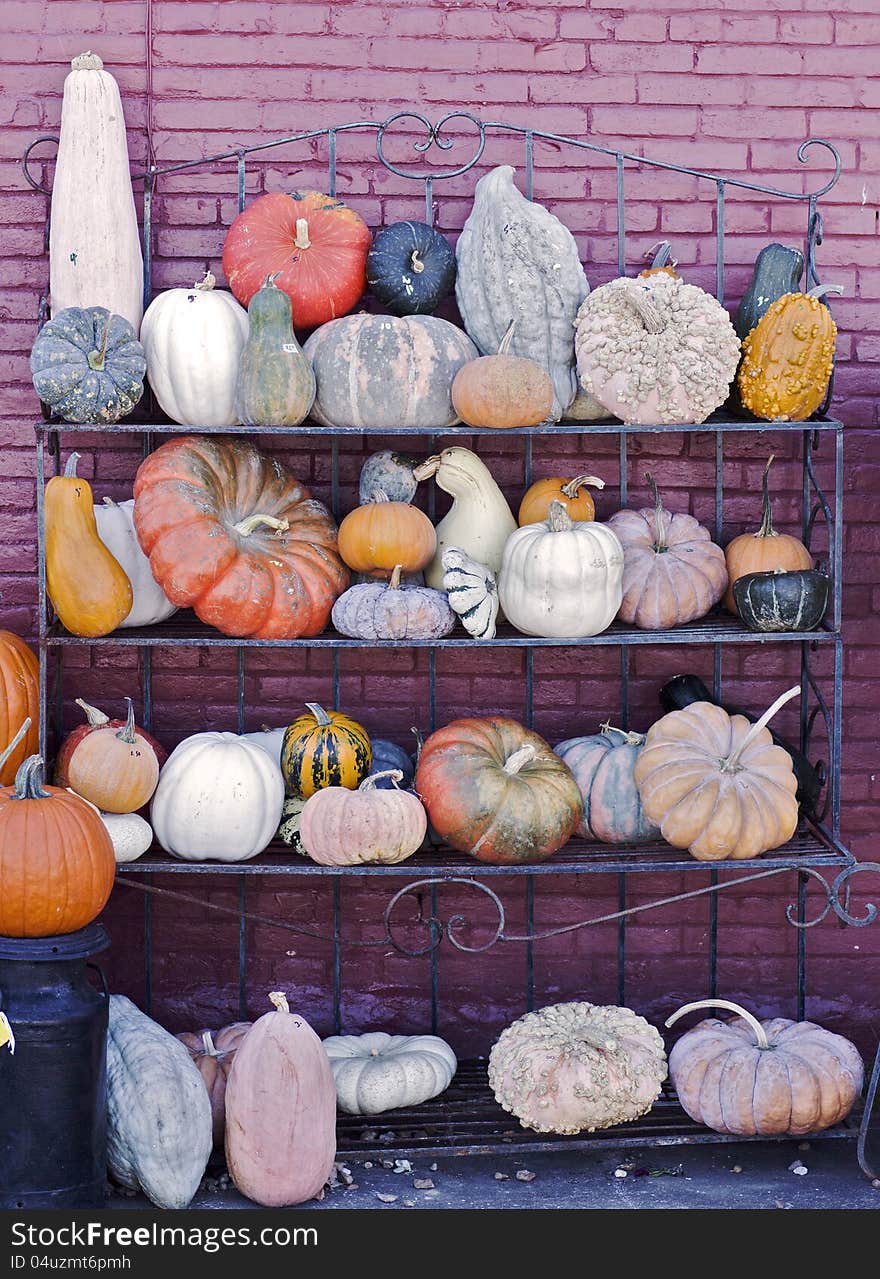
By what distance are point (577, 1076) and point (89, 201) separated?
2.56 meters

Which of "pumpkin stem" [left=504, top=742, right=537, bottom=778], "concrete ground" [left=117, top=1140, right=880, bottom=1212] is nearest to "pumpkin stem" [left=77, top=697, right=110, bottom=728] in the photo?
"pumpkin stem" [left=504, top=742, right=537, bottom=778]

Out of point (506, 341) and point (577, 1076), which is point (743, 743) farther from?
point (506, 341)

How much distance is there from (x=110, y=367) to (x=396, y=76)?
1.16 meters

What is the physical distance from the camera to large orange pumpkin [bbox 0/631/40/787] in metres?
3.81

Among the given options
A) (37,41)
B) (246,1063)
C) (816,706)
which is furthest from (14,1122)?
(37,41)

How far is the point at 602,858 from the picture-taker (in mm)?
3867

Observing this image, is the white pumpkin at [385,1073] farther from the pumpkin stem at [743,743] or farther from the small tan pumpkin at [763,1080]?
the pumpkin stem at [743,743]

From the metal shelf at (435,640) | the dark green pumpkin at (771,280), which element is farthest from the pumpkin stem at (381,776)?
the dark green pumpkin at (771,280)

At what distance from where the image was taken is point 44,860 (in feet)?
11.0

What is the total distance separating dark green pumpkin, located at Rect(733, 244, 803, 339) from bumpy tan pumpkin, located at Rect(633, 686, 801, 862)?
1.01 meters

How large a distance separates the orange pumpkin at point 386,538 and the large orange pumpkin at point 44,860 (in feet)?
3.08

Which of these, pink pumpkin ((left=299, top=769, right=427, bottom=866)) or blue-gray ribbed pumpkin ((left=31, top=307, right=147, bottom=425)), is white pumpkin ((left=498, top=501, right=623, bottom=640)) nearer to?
pink pumpkin ((left=299, top=769, right=427, bottom=866))

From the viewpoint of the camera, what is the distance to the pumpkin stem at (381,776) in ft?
12.1

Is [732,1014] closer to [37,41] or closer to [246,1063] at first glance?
[246,1063]
